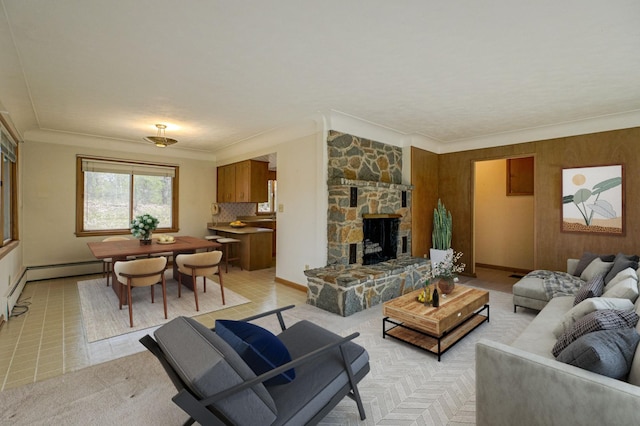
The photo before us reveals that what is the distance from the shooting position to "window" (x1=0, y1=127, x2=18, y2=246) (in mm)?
3949

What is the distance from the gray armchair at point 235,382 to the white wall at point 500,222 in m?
5.66

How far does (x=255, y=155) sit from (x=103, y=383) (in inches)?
174

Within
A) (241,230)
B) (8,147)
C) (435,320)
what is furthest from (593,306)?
(8,147)

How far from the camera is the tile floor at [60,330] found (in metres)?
2.52

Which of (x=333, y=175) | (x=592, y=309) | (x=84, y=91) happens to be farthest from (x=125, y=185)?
(x=592, y=309)

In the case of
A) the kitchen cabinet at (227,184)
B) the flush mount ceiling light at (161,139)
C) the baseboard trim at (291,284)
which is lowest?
the baseboard trim at (291,284)

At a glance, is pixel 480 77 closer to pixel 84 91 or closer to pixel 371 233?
pixel 371 233

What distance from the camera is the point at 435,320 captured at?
8.57ft

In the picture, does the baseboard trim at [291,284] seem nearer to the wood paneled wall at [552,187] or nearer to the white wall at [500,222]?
the wood paneled wall at [552,187]

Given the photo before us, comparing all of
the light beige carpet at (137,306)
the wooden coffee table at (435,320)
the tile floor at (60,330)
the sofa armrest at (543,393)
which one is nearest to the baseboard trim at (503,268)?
the tile floor at (60,330)

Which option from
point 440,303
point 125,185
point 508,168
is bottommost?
point 440,303

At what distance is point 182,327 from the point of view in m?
1.53

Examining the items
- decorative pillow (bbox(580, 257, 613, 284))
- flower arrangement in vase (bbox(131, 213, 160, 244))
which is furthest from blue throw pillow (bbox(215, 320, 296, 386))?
decorative pillow (bbox(580, 257, 613, 284))

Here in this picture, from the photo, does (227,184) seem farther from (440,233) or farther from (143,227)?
(440,233)
